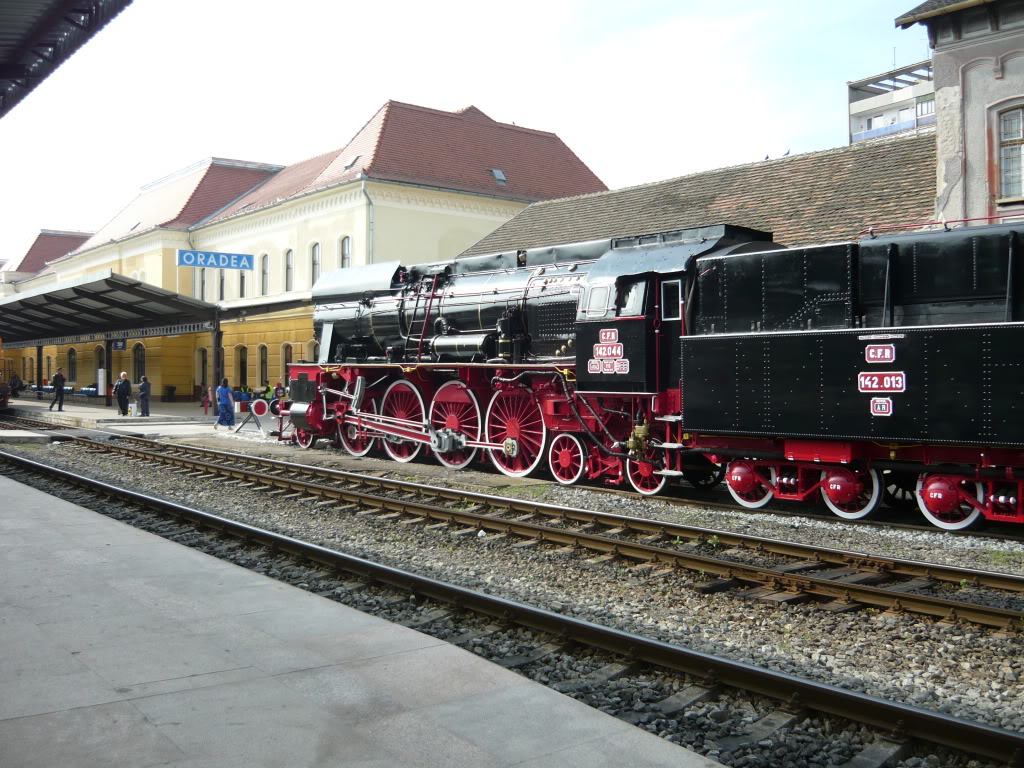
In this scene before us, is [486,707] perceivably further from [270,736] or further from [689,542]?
[689,542]

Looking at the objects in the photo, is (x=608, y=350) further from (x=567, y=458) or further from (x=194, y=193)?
(x=194, y=193)

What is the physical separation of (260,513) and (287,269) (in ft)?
78.3

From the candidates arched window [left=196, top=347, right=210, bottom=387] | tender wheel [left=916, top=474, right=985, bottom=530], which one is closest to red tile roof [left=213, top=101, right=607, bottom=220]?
arched window [left=196, top=347, right=210, bottom=387]

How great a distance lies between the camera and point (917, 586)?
6887mm

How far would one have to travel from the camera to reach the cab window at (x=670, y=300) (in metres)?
11.0

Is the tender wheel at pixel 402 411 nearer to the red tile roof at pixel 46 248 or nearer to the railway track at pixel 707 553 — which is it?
the railway track at pixel 707 553

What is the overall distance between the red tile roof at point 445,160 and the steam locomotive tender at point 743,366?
16835mm

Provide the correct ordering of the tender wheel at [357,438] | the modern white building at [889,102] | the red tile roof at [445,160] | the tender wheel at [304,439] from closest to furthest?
the tender wheel at [357,438], the tender wheel at [304,439], the red tile roof at [445,160], the modern white building at [889,102]

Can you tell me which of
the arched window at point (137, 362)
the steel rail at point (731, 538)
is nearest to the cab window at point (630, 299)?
the steel rail at point (731, 538)

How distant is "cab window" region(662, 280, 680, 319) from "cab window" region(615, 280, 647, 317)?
0.27m

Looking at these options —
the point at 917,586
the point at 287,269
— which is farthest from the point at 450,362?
the point at 287,269

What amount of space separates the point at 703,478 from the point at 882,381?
4.19 metres

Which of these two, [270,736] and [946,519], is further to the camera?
[946,519]

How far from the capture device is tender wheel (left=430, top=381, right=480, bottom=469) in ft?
47.7
